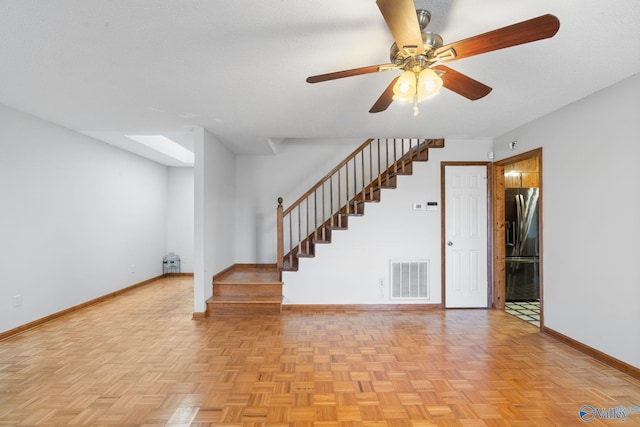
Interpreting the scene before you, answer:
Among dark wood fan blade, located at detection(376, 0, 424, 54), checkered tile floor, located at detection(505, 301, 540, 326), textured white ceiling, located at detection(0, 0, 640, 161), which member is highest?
textured white ceiling, located at detection(0, 0, 640, 161)

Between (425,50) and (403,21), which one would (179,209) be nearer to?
(425,50)

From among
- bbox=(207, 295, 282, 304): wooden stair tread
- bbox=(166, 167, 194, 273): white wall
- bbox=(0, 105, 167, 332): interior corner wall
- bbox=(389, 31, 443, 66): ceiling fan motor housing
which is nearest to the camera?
bbox=(389, 31, 443, 66): ceiling fan motor housing

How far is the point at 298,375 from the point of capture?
257cm

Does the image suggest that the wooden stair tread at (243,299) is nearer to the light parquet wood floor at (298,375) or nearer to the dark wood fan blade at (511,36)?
the light parquet wood floor at (298,375)

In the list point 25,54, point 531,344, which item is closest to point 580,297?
point 531,344

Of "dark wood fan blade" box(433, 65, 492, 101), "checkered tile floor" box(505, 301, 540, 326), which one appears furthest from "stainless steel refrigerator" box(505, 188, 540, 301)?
"dark wood fan blade" box(433, 65, 492, 101)

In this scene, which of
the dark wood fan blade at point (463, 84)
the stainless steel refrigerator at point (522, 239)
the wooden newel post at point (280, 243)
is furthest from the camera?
the stainless steel refrigerator at point (522, 239)

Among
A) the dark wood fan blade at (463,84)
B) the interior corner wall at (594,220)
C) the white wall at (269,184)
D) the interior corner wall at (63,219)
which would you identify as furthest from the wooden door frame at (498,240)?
the interior corner wall at (63,219)

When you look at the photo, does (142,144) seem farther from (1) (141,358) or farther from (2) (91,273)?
(1) (141,358)

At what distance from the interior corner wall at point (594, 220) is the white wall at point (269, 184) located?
10.7 ft

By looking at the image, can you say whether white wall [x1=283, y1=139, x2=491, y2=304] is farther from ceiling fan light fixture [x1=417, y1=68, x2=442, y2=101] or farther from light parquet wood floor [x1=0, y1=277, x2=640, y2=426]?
ceiling fan light fixture [x1=417, y1=68, x2=442, y2=101]

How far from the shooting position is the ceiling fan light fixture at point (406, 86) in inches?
70.9

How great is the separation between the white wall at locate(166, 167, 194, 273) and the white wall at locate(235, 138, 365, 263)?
1.62 metres

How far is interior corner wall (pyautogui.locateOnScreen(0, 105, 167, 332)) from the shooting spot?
338cm
